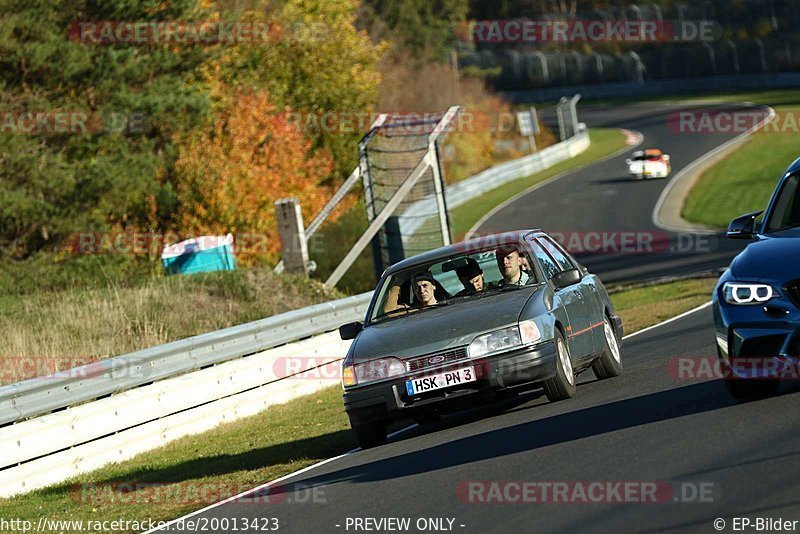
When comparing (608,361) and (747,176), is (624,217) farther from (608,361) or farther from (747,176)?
(608,361)

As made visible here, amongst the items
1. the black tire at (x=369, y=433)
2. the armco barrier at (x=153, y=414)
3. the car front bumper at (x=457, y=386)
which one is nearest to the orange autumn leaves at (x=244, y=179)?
the armco barrier at (x=153, y=414)

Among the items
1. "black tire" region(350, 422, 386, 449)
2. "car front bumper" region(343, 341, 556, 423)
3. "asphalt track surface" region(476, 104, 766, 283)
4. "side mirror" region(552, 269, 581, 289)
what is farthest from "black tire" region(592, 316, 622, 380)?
"asphalt track surface" region(476, 104, 766, 283)

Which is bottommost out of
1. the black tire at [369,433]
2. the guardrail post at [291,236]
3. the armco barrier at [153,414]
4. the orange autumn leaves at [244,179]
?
the orange autumn leaves at [244,179]

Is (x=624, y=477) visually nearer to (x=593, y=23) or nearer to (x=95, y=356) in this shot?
(x=95, y=356)

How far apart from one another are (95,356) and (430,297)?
238 inches

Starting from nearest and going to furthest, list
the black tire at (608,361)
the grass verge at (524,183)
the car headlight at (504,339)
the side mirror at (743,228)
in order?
the side mirror at (743,228) < the car headlight at (504,339) < the black tire at (608,361) < the grass verge at (524,183)

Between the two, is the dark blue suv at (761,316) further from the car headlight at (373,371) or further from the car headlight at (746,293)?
the car headlight at (373,371)

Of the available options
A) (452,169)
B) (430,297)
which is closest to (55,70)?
(430,297)

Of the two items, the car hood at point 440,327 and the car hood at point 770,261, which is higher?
the car hood at point 770,261

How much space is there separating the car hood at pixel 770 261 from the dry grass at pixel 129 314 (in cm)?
845

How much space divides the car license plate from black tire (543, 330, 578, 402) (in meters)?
0.74

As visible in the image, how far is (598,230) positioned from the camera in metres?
43.8

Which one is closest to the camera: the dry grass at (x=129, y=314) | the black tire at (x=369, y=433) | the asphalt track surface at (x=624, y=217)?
the black tire at (x=369, y=433)

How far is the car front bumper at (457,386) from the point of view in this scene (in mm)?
10055
